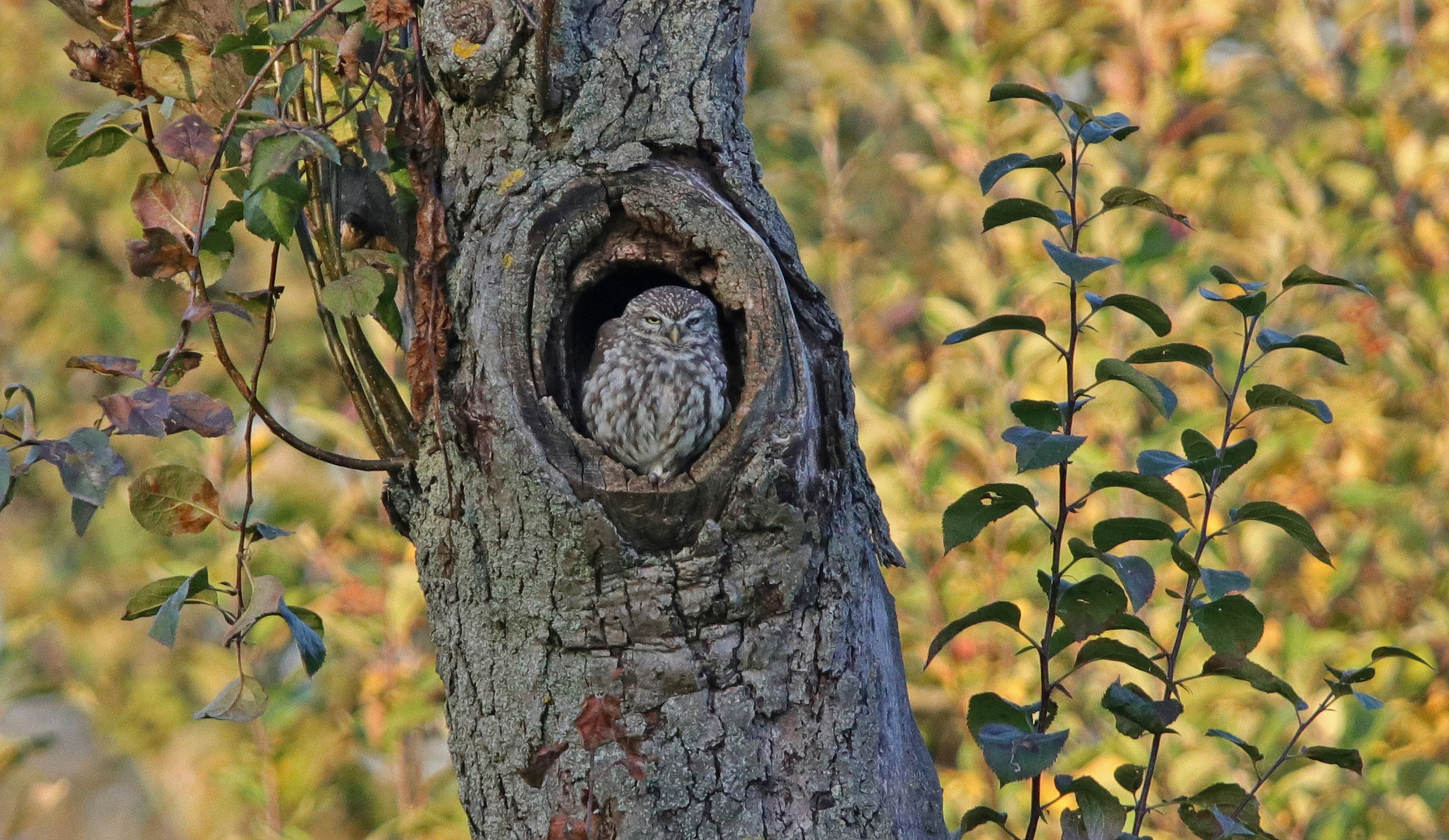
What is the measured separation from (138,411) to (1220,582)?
5.60ft

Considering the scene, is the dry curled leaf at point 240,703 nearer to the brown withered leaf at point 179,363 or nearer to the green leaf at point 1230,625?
the brown withered leaf at point 179,363

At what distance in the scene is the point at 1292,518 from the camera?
216 cm

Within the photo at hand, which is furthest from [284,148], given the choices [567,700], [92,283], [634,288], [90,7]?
[92,283]

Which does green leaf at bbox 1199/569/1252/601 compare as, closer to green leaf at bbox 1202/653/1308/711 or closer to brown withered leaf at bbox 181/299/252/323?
green leaf at bbox 1202/653/1308/711

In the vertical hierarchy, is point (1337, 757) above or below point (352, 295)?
below

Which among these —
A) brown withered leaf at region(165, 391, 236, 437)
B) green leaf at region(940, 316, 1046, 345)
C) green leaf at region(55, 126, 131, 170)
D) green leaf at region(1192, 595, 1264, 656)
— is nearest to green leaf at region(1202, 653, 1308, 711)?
green leaf at region(1192, 595, 1264, 656)

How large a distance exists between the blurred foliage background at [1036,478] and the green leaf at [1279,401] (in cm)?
159

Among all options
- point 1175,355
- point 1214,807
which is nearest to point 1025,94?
point 1175,355

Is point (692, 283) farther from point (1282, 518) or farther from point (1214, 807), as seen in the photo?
point (1214, 807)

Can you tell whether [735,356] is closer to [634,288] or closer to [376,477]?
[634,288]

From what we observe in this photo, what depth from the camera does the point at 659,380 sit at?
2969 mm

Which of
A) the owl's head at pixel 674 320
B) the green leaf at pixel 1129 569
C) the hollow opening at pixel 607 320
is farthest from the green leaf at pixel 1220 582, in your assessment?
the owl's head at pixel 674 320

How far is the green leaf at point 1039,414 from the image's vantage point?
2203 millimetres

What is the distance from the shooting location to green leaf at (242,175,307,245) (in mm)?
2139
